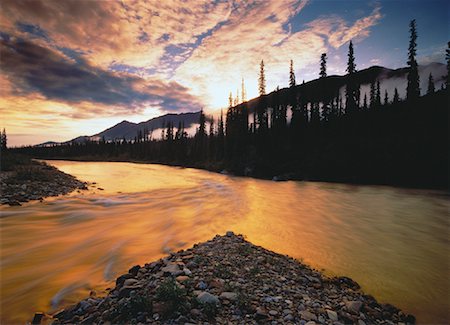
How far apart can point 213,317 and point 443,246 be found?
1299 centimetres

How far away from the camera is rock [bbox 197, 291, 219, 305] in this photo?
4.68 metres

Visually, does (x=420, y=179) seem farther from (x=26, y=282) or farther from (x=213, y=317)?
(x=26, y=282)

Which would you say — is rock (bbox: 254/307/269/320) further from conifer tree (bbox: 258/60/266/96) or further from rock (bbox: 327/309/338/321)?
conifer tree (bbox: 258/60/266/96)

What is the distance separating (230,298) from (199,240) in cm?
618

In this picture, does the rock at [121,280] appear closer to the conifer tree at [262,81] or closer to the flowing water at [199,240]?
the flowing water at [199,240]

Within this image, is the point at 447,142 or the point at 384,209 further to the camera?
the point at 447,142

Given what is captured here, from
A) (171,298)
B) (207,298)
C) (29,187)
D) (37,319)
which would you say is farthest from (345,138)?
(37,319)

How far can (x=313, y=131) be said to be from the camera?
58.3 m

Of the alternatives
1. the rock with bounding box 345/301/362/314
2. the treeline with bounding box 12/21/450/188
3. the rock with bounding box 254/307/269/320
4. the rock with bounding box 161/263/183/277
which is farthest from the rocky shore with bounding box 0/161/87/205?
the treeline with bounding box 12/21/450/188

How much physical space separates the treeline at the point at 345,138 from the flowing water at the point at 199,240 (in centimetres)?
1946

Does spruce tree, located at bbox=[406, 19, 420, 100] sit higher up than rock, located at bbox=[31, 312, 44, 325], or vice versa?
spruce tree, located at bbox=[406, 19, 420, 100]

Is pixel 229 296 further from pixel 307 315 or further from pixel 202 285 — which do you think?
pixel 307 315

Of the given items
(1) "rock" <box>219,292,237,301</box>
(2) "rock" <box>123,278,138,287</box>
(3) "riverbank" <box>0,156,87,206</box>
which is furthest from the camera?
(3) "riverbank" <box>0,156,87,206</box>

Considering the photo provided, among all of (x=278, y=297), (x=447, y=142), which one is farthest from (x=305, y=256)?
(x=447, y=142)
